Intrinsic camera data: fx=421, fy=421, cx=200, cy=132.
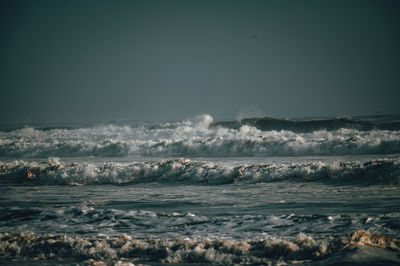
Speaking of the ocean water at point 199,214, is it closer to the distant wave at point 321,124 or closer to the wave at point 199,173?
the wave at point 199,173

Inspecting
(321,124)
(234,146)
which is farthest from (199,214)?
(321,124)

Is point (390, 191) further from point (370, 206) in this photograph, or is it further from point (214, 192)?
point (214, 192)

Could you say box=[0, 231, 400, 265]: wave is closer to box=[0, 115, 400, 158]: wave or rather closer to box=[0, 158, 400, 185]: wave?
box=[0, 158, 400, 185]: wave

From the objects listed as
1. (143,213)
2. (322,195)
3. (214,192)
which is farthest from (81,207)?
(322,195)

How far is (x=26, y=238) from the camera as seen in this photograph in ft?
19.4

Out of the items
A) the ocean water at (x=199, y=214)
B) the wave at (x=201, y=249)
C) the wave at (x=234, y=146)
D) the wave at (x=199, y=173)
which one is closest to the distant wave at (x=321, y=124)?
the wave at (x=234, y=146)

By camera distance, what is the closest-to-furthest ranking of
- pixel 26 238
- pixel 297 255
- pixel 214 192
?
pixel 297 255
pixel 26 238
pixel 214 192

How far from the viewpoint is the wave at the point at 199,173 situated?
34.9ft

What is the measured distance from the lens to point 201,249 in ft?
16.6

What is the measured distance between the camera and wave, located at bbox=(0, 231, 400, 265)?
4738 millimetres

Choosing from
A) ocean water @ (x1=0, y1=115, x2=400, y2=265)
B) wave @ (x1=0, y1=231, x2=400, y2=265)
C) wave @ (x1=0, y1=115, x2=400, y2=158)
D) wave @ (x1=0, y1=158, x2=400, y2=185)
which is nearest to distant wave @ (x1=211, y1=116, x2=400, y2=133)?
wave @ (x1=0, y1=115, x2=400, y2=158)

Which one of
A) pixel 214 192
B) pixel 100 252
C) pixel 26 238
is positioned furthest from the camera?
pixel 214 192

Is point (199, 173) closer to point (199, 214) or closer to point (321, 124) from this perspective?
point (199, 214)

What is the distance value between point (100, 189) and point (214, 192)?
3374 millimetres
